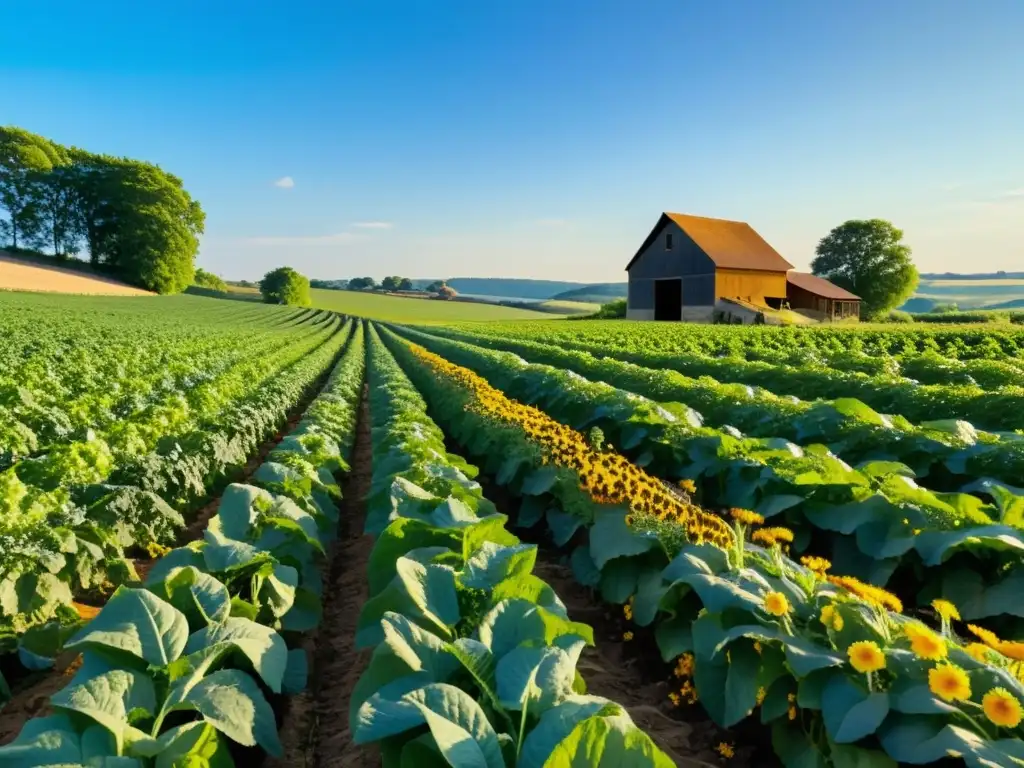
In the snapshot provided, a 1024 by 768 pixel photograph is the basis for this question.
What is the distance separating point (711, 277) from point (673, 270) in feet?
11.8

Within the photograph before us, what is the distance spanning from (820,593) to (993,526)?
150 cm

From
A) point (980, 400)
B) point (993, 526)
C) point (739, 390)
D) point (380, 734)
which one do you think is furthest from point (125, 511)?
point (980, 400)

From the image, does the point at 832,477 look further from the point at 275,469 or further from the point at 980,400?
the point at 980,400

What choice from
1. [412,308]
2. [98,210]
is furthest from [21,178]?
[412,308]

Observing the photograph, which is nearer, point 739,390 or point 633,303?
point 739,390

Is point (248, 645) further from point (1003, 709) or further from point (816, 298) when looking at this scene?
point (816, 298)

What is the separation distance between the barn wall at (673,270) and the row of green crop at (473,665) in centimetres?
4244

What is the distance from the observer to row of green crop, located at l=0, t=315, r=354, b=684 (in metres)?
3.66

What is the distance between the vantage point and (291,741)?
3125 mm

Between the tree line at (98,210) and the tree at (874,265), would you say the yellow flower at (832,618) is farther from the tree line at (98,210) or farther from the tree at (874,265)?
the tree line at (98,210)

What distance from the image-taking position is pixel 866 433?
19.9 feet

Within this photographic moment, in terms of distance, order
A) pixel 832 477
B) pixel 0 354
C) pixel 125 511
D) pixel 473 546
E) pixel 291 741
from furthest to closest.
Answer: pixel 0 354
pixel 125 511
pixel 832 477
pixel 473 546
pixel 291 741

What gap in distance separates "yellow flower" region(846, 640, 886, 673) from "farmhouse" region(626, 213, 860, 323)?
4212 cm

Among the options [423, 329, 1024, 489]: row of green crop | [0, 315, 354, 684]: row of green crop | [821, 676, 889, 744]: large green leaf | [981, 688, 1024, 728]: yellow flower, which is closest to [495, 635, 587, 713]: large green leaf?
[821, 676, 889, 744]: large green leaf
